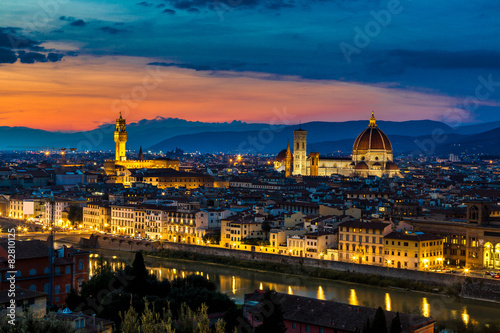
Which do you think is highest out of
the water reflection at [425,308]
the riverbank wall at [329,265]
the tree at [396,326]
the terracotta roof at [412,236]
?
the terracotta roof at [412,236]

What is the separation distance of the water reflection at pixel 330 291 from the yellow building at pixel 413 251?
1589 mm

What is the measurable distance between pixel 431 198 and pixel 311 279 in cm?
1609

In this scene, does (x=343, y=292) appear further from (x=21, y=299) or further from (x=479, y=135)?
(x=479, y=135)

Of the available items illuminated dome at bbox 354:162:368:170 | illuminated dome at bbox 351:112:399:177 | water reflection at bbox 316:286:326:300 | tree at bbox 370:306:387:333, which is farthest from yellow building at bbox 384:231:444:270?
illuminated dome at bbox 354:162:368:170

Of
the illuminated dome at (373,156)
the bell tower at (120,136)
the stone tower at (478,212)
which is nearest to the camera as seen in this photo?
the stone tower at (478,212)

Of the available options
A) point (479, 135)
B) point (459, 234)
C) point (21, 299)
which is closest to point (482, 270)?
point (459, 234)

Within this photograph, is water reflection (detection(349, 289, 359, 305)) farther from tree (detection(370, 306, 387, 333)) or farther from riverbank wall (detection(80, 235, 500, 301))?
→ tree (detection(370, 306, 387, 333))

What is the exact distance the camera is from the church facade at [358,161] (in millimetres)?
65438

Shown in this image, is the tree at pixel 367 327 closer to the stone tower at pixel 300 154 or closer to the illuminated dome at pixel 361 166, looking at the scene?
the illuminated dome at pixel 361 166

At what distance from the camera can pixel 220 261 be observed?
2658cm

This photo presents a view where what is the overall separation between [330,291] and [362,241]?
3.36 m

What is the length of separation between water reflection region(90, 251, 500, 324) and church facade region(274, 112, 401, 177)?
1571 inches

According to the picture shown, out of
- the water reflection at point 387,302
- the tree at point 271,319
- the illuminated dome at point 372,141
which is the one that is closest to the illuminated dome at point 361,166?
the illuminated dome at point 372,141

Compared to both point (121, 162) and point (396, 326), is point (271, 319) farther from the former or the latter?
point (121, 162)
